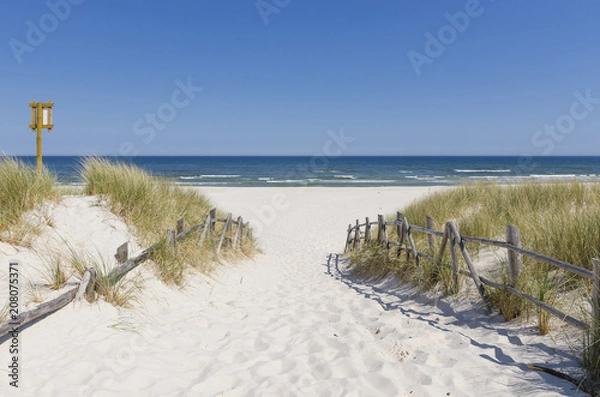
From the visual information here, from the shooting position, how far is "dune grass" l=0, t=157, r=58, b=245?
5434 mm

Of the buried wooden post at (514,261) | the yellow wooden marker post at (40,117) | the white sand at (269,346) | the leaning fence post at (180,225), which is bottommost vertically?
the white sand at (269,346)

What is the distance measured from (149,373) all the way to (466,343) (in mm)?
2979

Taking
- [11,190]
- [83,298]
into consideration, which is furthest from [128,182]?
[83,298]

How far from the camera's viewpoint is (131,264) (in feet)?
16.6

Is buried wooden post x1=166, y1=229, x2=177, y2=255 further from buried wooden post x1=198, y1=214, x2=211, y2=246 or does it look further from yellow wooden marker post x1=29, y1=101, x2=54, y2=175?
yellow wooden marker post x1=29, y1=101, x2=54, y2=175

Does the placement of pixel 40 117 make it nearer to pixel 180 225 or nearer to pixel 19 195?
pixel 19 195

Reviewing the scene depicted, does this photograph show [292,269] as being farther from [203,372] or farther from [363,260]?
[203,372]

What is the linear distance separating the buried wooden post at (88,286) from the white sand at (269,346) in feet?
0.41

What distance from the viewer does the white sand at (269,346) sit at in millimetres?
3078

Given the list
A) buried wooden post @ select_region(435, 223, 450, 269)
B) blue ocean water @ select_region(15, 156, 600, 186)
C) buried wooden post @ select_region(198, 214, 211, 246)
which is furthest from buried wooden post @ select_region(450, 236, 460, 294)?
blue ocean water @ select_region(15, 156, 600, 186)

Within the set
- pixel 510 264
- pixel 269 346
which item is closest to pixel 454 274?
pixel 510 264

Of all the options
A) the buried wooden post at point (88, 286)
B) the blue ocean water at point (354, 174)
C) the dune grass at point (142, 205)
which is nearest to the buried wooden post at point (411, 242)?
the dune grass at point (142, 205)

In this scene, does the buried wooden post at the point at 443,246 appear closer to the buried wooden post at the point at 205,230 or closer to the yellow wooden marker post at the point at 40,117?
the buried wooden post at the point at 205,230

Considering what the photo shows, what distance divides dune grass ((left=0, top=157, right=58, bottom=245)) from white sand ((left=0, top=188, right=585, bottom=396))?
0.83ft
